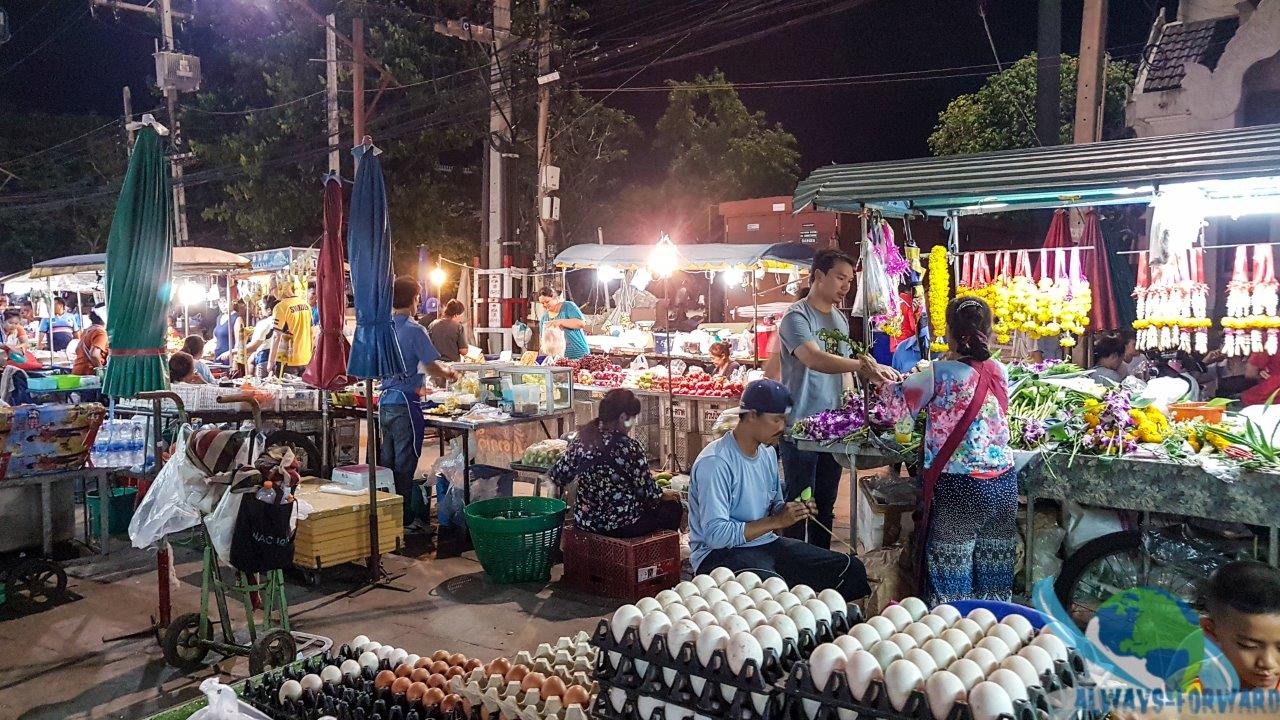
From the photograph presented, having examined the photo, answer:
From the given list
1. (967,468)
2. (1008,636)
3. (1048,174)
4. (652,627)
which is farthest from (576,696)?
(1048,174)

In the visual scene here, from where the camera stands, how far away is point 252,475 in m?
4.82

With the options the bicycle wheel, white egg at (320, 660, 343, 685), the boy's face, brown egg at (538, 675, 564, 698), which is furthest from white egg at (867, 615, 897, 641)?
the bicycle wheel

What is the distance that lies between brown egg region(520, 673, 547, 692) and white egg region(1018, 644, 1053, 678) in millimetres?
1748

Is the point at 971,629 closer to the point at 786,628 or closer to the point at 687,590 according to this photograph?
the point at 786,628

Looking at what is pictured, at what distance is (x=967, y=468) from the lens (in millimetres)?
4543

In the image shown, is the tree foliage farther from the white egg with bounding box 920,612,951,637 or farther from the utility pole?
the white egg with bounding box 920,612,951,637

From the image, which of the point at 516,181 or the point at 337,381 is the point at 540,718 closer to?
the point at 337,381

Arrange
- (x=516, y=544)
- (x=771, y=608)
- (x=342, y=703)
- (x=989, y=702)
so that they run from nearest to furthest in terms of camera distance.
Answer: (x=989, y=702) < (x=771, y=608) < (x=342, y=703) < (x=516, y=544)

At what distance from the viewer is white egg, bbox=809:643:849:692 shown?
2311mm

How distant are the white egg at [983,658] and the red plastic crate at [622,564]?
3.92 metres

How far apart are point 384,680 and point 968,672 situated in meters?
2.23

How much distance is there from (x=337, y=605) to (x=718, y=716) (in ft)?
15.1

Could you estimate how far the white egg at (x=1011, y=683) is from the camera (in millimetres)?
2129

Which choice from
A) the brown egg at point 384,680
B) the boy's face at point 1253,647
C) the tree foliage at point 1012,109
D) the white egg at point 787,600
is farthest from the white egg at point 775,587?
the tree foliage at point 1012,109
